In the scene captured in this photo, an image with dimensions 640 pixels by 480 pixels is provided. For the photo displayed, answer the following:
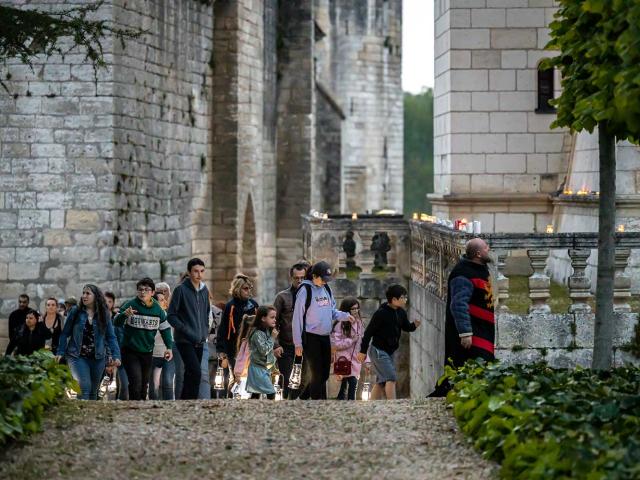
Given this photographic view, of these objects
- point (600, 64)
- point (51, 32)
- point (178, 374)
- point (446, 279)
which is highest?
point (51, 32)

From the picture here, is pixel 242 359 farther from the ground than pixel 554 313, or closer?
closer

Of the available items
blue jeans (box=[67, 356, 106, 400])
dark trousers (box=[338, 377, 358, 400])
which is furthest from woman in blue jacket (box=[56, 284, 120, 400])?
dark trousers (box=[338, 377, 358, 400])

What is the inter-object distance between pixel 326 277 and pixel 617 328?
2.76m

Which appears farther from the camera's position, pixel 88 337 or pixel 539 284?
pixel 539 284

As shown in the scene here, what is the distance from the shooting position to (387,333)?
664 inches

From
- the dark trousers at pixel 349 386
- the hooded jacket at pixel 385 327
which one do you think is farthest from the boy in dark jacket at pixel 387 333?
the dark trousers at pixel 349 386

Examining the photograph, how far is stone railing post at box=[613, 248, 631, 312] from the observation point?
1652 cm

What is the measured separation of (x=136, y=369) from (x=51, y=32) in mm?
4698

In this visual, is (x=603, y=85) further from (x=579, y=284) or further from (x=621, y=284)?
(x=621, y=284)

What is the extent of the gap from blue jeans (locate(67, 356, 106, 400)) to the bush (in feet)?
13.6

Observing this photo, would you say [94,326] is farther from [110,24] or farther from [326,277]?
[110,24]

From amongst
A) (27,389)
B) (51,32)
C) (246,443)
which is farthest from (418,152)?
(246,443)

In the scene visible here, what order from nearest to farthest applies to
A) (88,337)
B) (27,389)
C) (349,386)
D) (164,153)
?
(27,389) → (88,337) → (349,386) → (164,153)

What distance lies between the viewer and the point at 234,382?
17.3 metres
